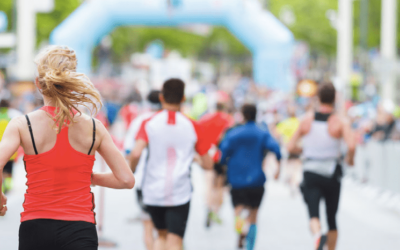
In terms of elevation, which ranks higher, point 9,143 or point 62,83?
point 62,83

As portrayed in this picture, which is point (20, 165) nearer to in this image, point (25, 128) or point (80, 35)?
point (80, 35)

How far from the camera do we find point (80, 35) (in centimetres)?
2297

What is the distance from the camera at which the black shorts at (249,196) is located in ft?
23.9

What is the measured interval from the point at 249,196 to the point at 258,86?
61.5 feet

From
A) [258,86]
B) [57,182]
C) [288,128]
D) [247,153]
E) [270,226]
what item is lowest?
[270,226]

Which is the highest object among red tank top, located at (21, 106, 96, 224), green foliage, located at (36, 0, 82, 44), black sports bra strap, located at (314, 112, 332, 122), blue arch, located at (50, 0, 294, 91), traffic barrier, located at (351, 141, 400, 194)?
green foliage, located at (36, 0, 82, 44)

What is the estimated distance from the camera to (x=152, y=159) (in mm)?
5406

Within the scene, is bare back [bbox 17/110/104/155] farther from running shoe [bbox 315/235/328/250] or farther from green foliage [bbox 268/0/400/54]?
green foliage [bbox 268/0/400/54]

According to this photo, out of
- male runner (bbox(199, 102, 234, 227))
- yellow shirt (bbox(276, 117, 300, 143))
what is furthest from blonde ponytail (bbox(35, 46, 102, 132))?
yellow shirt (bbox(276, 117, 300, 143))

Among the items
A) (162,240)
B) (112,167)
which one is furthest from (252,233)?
(112,167)

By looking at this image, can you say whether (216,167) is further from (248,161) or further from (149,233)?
(149,233)

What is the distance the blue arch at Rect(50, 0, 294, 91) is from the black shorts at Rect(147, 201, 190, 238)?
17881 millimetres

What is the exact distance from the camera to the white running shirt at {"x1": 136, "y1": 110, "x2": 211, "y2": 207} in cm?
536

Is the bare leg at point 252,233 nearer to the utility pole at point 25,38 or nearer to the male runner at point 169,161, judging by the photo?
the male runner at point 169,161
